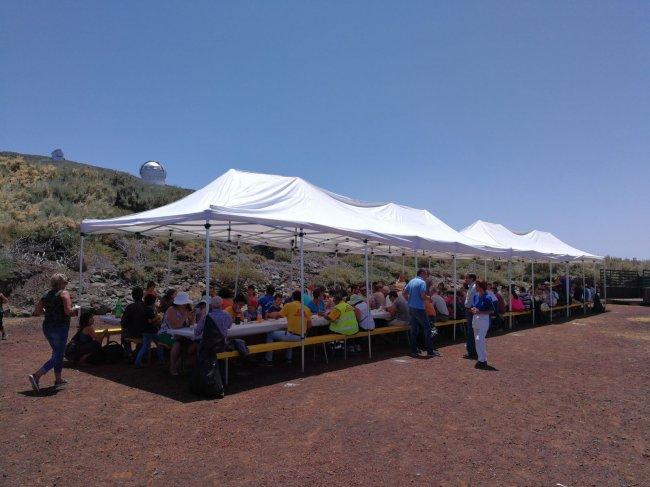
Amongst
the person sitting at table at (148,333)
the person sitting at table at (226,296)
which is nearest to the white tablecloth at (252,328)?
the person sitting at table at (226,296)

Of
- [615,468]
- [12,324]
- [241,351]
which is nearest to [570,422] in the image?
[615,468]

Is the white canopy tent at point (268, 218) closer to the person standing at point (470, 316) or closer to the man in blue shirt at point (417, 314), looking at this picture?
the man in blue shirt at point (417, 314)

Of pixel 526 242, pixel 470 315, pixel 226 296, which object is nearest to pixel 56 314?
pixel 226 296

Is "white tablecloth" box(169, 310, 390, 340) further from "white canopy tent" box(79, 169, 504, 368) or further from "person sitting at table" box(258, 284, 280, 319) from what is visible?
"person sitting at table" box(258, 284, 280, 319)

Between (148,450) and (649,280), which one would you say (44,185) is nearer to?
(148,450)

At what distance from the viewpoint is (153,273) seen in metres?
19.1

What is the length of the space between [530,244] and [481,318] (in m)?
11.3

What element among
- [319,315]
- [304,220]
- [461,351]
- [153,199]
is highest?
[153,199]

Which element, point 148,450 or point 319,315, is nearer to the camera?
point 148,450

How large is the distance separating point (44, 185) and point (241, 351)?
2543 cm

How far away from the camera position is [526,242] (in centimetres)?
1873

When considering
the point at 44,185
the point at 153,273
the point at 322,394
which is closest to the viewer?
the point at 322,394

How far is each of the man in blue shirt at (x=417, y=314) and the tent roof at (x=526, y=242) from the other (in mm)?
6420

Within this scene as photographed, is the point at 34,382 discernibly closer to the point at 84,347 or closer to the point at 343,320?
the point at 84,347
